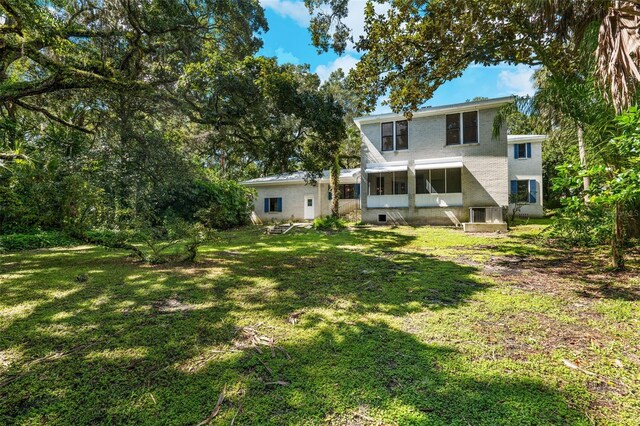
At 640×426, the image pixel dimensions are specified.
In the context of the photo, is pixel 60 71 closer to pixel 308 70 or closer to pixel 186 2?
pixel 186 2

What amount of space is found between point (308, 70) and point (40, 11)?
48.2ft

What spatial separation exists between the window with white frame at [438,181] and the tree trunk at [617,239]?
33.6 ft

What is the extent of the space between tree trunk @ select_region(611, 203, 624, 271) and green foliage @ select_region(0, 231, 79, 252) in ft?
44.0

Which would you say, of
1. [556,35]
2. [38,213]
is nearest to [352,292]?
[38,213]

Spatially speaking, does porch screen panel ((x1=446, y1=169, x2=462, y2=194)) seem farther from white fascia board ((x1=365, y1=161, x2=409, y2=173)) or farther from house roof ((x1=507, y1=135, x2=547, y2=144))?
house roof ((x1=507, y1=135, x2=547, y2=144))

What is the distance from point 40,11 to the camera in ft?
20.4

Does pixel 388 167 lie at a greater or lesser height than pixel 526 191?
greater

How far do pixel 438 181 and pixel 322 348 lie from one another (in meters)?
14.8

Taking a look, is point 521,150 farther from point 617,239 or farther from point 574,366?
point 574,366

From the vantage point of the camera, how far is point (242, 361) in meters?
2.61

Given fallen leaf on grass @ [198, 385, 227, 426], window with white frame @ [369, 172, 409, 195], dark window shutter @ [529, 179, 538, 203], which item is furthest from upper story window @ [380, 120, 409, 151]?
fallen leaf on grass @ [198, 385, 227, 426]

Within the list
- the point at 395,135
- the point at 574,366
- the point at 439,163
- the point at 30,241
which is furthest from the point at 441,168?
the point at 30,241

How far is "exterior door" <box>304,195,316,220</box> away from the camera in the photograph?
19828 millimetres

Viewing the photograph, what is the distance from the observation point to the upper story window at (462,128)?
14367 millimetres
